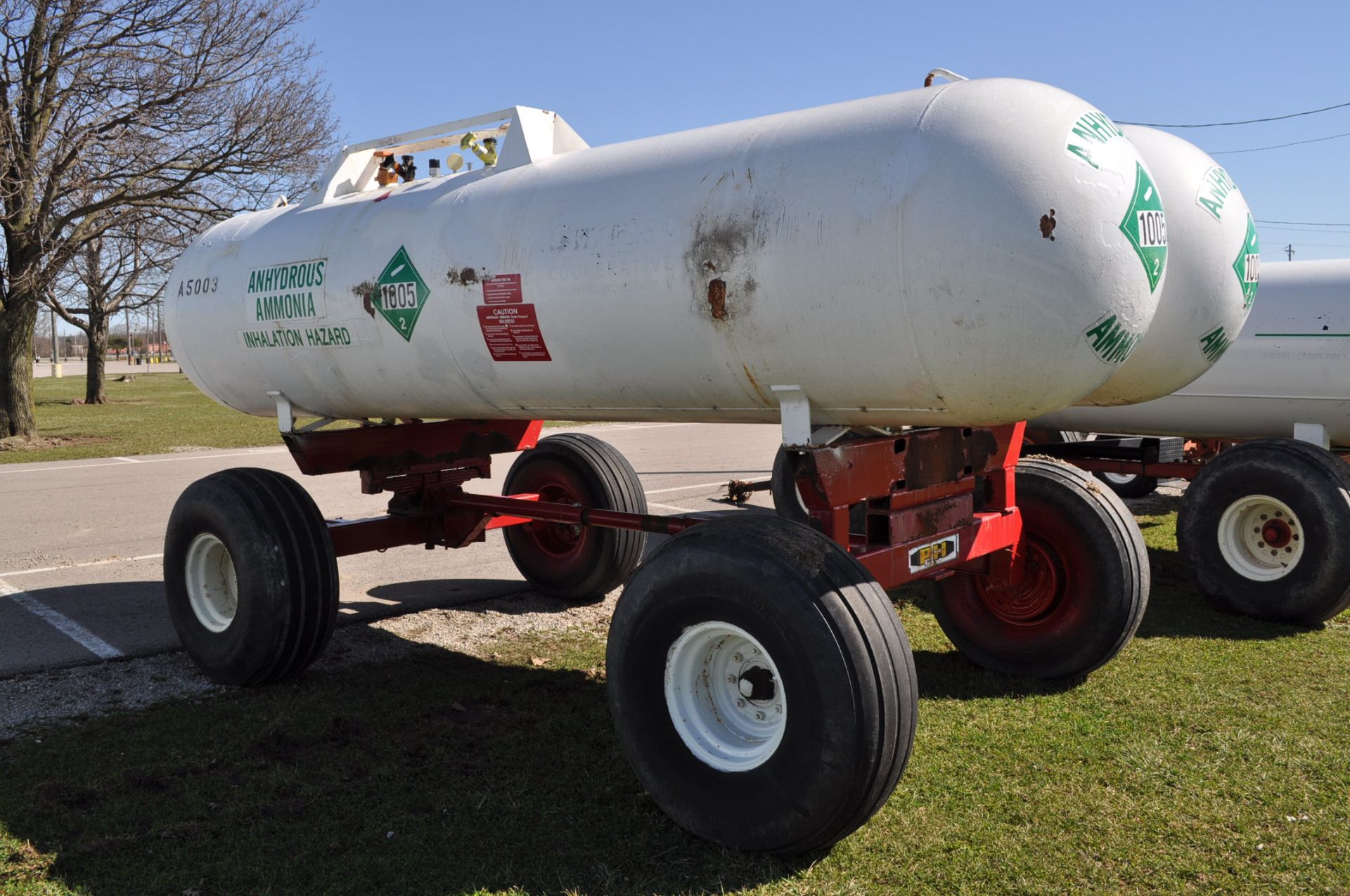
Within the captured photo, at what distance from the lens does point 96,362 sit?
2873 centimetres

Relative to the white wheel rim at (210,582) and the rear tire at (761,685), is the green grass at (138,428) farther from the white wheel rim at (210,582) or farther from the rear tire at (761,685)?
the rear tire at (761,685)

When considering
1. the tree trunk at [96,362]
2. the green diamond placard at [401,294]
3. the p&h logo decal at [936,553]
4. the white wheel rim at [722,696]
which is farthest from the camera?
the tree trunk at [96,362]

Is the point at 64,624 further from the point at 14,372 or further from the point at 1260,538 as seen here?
the point at 14,372

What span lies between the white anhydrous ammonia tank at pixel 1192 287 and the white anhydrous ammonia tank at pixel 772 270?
0.45m

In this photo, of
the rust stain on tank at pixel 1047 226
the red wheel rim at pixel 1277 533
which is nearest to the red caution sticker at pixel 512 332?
the rust stain on tank at pixel 1047 226

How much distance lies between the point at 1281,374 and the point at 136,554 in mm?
8480

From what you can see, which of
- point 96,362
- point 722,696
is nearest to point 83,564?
point 722,696

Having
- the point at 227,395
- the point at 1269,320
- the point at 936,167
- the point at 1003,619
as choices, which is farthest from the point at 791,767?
the point at 1269,320

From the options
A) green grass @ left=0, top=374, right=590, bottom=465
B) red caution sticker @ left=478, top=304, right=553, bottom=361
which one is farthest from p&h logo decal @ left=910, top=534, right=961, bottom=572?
green grass @ left=0, top=374, right=590, bottom=465

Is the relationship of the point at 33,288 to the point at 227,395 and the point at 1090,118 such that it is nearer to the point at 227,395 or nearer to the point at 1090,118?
the point at 227,395

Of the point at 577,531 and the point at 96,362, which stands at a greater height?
the point at 96,362

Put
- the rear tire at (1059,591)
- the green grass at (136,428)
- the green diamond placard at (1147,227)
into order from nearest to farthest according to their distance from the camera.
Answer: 1. the green diamond placard at (1147,227)
2. the rear tire at (1059,591)
3. the green grass at (136,428)

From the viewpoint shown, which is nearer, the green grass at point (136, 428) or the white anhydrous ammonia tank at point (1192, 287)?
the white anhydrous ammonia tank at point (1192, 287)

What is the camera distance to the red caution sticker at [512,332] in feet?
14.4
